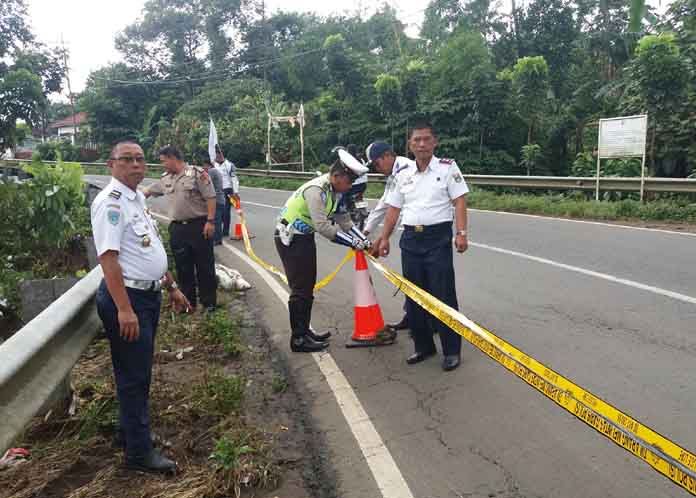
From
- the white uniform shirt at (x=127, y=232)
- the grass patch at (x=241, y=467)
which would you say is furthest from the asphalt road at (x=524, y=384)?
the white uniform shirt at (x=127, y=232)

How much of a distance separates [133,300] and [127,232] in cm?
38

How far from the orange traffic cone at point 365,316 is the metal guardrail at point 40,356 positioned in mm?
2390

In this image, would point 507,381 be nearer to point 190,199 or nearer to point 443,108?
point 190,199

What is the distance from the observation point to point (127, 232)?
3396 mm

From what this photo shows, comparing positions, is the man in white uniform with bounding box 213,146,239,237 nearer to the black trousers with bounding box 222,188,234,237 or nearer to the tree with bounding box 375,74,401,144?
the black trousers with bounding box 222,188,234,237

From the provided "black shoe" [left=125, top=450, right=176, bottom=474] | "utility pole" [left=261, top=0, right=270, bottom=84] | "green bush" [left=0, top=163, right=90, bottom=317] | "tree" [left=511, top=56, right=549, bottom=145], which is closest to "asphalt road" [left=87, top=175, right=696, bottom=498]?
"black shoe" [left=125, top=450, right=176, bottom=474]

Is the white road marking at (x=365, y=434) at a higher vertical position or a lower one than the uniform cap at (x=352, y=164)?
lower

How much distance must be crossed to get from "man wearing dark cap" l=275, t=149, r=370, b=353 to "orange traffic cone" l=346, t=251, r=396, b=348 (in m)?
0.27

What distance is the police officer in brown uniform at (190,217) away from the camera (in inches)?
266

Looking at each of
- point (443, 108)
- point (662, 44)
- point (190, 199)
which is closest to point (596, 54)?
point (443, 108)

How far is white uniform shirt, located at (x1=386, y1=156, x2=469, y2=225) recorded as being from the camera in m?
4.83

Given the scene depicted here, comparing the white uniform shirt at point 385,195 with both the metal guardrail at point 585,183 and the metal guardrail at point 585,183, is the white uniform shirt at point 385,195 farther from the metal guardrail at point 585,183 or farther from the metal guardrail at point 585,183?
the metal guardrail at point 585,183

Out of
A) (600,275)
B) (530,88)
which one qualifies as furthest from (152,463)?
(530,88)

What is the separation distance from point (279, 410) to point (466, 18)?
3279 cm
